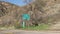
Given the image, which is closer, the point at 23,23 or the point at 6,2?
the point at 23,23

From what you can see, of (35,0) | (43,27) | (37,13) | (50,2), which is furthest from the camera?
(50,2)

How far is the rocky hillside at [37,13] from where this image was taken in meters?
26.6

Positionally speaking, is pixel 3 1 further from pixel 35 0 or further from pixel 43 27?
pixel 43 27

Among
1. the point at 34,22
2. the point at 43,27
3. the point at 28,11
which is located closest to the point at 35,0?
the point at 28,11

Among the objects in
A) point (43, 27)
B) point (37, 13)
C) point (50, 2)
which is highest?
point (50, 2)

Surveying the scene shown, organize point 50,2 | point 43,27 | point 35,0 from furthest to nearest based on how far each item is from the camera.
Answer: point 50,2, point 35,0, point 43,27

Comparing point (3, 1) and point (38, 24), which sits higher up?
point (3, 1)

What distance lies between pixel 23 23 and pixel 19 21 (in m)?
1.16

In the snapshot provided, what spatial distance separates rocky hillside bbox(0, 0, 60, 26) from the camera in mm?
26609

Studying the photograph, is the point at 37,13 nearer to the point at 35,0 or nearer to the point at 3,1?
the point at 35,0

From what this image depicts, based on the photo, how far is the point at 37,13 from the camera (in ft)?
89.6

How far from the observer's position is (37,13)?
2731 centimetres

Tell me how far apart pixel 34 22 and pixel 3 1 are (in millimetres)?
10148

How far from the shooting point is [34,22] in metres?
26.2
